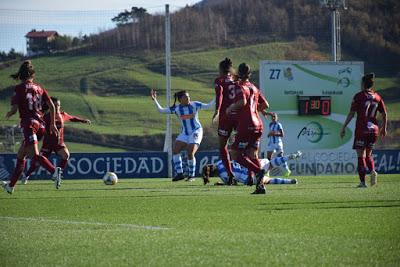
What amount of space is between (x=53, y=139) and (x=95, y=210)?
8.49 meters

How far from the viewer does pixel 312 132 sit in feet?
98.9

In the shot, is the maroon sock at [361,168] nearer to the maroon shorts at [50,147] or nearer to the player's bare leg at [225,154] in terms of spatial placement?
the player's bare leg at [225,154]

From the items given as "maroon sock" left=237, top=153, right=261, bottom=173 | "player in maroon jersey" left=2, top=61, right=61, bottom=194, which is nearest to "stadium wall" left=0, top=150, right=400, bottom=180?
"player in maroon jersey" left=2, top=61, right=61, bottom=194

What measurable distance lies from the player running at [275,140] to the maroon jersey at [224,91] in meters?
9.40

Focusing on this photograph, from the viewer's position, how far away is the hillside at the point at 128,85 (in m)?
54.8

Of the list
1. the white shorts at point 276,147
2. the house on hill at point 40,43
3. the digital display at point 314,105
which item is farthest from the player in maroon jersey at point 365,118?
the house on hill at point 40,43

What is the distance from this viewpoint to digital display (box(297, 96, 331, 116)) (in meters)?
30.0

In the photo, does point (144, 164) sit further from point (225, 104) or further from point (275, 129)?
point (225, 104)

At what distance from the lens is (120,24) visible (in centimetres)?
4522

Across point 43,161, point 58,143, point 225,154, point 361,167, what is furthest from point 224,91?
point 58,143

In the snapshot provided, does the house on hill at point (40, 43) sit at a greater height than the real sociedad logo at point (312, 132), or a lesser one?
greater

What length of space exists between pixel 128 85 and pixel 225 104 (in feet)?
156

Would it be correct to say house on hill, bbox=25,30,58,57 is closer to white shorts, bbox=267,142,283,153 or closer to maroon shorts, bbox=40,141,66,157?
white shorts, bbox=267,142,283,153

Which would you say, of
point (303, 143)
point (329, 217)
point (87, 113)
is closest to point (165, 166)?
point (303, 143)
